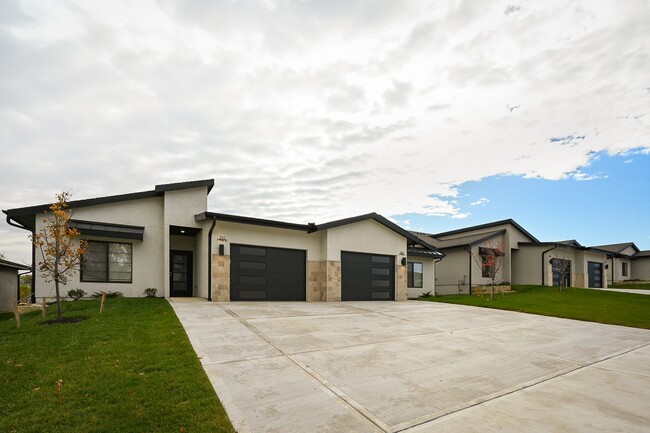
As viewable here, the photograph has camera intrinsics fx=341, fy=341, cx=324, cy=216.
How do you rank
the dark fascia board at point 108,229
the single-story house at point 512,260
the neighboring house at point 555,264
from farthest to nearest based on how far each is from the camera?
the neighboring house at point 555,264, the single-story house at point 512,260, the dark fascia board at point 108,229

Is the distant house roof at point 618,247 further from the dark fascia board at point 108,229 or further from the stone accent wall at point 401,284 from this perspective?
the dark fascia board at point 108,229

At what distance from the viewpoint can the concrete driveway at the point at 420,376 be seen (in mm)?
4008

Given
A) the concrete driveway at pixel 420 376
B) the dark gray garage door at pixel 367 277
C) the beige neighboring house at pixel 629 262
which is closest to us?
the concrete driveway at pixel 420 376

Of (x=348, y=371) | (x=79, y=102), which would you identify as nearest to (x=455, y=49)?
(x=348, y=371)

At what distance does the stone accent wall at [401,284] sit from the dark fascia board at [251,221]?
20.6 feet

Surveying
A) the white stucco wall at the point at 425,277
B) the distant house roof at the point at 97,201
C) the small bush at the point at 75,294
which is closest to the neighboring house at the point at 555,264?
the white stucco wall at the point at 425,277

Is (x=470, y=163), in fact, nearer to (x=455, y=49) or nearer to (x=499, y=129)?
(x=499, y=129)

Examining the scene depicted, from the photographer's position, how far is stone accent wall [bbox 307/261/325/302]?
57.5 feet

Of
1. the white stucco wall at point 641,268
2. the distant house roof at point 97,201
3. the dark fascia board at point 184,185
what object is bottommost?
the white stucco wall at point 641,268

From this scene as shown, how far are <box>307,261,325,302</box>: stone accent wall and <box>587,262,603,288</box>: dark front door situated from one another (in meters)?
28.0

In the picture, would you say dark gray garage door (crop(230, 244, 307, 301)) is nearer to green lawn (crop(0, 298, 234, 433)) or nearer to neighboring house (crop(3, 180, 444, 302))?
neighboring house (crop(3, 180, 444, 302))

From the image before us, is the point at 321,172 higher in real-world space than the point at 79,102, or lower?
lower

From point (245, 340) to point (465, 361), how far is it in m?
4.56

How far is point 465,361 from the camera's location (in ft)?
21.4
